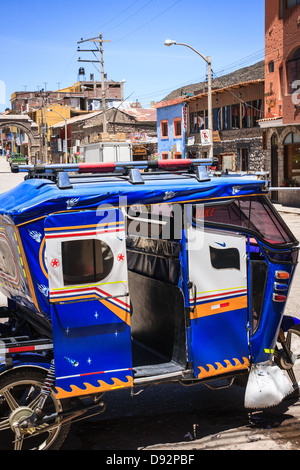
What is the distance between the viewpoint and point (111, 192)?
5000mm

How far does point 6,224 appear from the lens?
5.32 metres

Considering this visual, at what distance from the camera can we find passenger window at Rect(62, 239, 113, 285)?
4883mm

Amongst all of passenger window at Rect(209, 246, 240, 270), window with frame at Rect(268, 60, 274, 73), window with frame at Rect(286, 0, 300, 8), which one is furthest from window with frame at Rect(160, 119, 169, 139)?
passenger window at Rect(209, 246, 240, 270)

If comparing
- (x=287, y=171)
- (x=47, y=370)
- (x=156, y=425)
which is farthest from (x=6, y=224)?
(x=287, y=171)

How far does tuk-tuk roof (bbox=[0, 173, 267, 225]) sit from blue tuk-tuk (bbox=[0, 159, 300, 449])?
1 centimetres

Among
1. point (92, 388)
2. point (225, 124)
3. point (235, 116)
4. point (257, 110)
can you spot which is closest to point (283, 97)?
point (257, 110)

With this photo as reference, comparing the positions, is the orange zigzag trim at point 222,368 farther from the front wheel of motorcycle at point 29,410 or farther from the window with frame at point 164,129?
the window with frame at point 164,129

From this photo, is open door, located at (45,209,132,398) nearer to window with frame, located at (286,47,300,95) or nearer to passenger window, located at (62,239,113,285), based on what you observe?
passenger window, located at (62,239,113,285)

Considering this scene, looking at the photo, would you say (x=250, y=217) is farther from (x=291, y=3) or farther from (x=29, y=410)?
(x=291, y=3)

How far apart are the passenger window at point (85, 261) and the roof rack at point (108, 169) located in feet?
1.69
